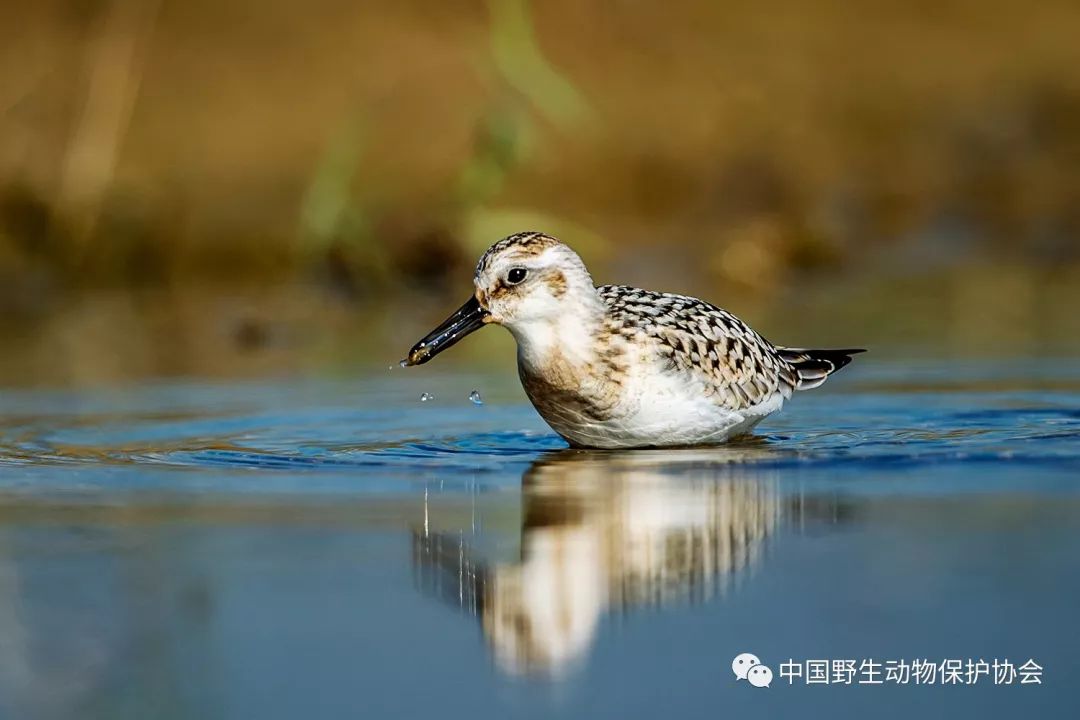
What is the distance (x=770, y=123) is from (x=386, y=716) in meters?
13.6

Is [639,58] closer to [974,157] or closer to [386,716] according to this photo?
[974,157]

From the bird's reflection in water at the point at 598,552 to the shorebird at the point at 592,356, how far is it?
1.66 feet

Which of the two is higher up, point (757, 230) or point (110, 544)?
point (757, 230)

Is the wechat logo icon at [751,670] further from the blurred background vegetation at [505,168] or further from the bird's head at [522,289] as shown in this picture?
the blurred background vegetation at [505,168]

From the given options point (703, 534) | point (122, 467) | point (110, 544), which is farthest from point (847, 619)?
point (122, 467)

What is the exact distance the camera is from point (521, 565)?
6262mm

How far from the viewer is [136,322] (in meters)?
13.5

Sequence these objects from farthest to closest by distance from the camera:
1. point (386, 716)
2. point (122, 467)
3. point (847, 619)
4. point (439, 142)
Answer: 1. point (439, 142)
2. point (122, 467)
3. point (847, 619)
4. point (386, 716)

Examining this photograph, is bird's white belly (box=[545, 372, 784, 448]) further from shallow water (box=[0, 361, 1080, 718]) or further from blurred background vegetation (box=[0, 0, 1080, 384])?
blurred background vegetation (box=[0, 0, 1080, 384])

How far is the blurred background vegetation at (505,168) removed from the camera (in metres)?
13.2

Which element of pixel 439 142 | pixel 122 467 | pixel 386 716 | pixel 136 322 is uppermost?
pixel 439 142

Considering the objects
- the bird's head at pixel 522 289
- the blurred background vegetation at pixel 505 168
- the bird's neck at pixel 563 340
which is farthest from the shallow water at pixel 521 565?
the blurred background vegetation at pixel 505 168

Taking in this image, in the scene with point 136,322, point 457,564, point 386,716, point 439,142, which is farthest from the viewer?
point 439,142

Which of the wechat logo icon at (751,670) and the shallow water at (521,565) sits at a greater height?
the shallow water at (521,565)
